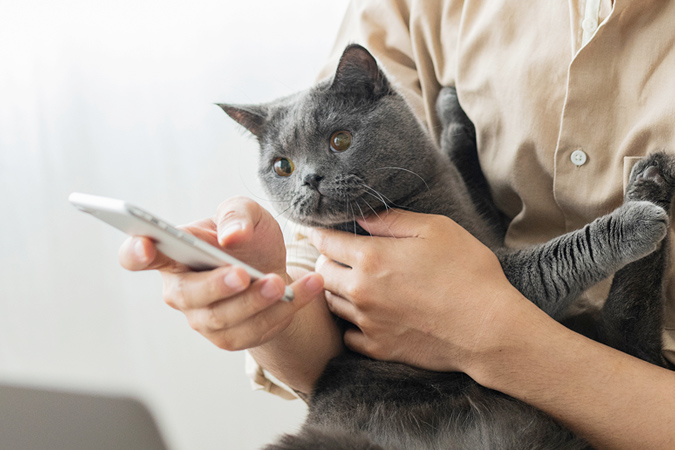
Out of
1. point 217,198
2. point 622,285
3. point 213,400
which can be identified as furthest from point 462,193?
→ point 213,400

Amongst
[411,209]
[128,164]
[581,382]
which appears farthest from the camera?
[128,164]

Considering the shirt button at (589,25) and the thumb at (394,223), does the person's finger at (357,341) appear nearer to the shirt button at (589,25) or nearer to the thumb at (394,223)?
the thumb at (394,223)

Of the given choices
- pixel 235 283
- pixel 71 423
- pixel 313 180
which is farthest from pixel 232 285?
pixel 71 423

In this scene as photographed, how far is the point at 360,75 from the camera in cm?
104

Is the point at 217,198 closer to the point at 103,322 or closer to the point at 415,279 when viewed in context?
the point at 103,322

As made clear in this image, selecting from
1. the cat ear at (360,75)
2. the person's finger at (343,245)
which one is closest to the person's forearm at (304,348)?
Answer: the person's finger at (343,245)

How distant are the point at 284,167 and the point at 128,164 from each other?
3.89ft

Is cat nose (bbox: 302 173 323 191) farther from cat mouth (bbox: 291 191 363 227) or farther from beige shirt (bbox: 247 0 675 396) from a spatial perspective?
beige shirt (bbox: 247 0 675 396)

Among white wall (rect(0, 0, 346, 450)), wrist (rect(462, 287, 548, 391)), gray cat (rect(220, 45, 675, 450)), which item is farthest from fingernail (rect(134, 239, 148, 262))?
white wall (rect(0, 0, 346, 450))

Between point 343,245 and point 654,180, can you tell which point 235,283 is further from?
point 654,180

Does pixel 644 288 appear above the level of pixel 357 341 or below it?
above

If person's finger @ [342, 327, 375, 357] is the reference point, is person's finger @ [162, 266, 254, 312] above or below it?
above

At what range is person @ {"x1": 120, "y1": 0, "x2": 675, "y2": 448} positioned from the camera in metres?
0.84

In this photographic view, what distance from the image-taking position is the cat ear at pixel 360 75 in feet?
3.31
